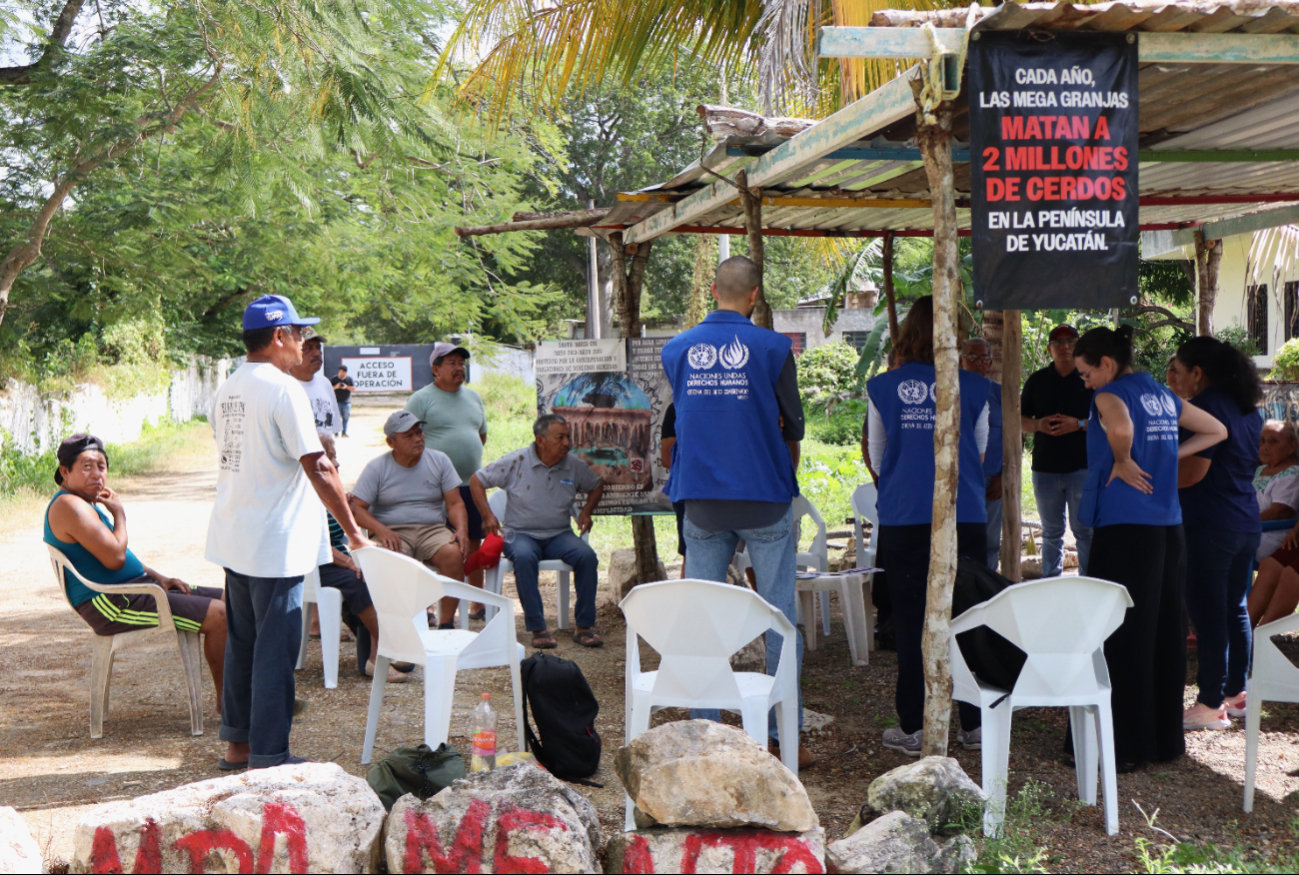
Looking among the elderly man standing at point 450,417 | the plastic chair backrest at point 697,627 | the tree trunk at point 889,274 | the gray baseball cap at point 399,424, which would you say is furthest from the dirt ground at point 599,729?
the tree trunk at point 889,274

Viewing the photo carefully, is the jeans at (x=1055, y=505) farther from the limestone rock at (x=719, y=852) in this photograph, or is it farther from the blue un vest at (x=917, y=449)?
the limestone rock at (x=719, y=852)

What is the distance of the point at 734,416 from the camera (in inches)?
178

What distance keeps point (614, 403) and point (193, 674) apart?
3600 millimetres

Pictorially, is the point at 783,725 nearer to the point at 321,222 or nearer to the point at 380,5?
the point at 380,5

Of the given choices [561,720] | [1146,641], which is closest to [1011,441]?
[1146,641]

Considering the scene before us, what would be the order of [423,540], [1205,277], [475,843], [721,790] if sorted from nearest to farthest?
[475,843] < [721,790] < [423,540] < [1205,277]

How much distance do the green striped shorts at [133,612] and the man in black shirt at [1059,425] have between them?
505cm

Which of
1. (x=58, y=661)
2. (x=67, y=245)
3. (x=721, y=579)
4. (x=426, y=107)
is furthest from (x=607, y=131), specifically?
(x=721, y=579)

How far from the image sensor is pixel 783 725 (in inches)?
171

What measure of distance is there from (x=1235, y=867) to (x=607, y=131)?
29.3 meters

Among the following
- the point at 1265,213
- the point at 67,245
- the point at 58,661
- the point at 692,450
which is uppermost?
the point at 67,245

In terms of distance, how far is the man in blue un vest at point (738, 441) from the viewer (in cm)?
450

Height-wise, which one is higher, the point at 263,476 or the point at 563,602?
the point at 263,476

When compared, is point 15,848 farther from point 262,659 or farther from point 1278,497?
point 1278,497
